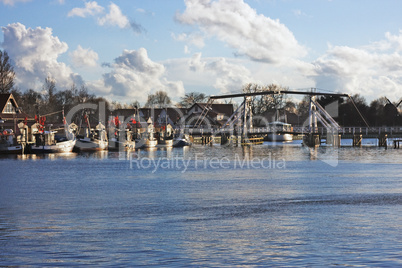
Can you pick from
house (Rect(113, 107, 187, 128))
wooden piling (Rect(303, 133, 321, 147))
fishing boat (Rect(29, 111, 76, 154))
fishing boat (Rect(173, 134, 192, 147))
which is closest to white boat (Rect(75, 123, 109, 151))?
fishing boat (Rect(29, 111, 76, 154))

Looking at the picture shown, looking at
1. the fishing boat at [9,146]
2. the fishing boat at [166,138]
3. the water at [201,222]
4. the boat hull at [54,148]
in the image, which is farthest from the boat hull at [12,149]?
the fishing boat at [166,138]

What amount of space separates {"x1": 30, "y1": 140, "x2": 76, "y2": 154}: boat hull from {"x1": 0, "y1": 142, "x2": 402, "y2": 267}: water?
1873 inches

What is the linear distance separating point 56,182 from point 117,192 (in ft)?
30.7

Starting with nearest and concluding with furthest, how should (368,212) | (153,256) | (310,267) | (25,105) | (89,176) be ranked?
(310,267), (153,256), (368,212), (89,176), (25,105)

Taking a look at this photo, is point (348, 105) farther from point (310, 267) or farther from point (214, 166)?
point (310, 267)

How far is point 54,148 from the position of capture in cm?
9650

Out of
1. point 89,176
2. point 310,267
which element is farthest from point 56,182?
point 310,267

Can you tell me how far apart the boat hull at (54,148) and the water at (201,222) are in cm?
4758

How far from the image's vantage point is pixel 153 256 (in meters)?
19.4

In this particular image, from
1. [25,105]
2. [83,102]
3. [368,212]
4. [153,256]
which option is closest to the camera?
[153,256]

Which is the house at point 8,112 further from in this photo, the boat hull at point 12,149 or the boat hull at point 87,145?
the boat hull at point 12,149

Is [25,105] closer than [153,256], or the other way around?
[153,256]

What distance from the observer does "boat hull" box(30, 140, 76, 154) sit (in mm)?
94500

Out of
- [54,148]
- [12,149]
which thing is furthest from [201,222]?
[54,148]
